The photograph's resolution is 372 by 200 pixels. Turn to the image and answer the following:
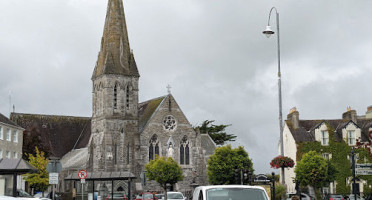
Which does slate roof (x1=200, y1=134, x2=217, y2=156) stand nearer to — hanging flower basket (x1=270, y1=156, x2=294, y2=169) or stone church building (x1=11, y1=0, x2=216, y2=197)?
stone church building (x1=11, y1=0, x2=216, y2=197)

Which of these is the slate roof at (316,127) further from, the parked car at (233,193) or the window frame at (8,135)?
the parked car at (233,193)

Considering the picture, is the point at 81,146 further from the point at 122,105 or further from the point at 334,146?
the point at 334,146

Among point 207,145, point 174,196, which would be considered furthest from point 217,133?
point 174,196

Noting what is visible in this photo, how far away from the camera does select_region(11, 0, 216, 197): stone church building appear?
59.2 m

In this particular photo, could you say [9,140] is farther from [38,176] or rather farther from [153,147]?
[153,147]

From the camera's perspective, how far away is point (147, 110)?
214 ft

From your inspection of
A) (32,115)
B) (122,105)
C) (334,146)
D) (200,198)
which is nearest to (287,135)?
(334,146)

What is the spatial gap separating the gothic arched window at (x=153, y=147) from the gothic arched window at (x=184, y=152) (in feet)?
9.88

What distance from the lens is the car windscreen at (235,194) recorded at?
12.0 metres

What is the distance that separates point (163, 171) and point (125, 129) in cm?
792

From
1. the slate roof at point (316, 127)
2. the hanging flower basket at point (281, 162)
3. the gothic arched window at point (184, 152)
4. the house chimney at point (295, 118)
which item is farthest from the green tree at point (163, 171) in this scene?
the hanging flower basket at point (281, 162)

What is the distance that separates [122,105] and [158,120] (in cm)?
430

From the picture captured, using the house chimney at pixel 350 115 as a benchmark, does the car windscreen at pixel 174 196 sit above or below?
below

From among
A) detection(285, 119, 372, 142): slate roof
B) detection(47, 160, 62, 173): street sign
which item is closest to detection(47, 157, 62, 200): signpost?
detection(47, 160, 62, 173): street sign
